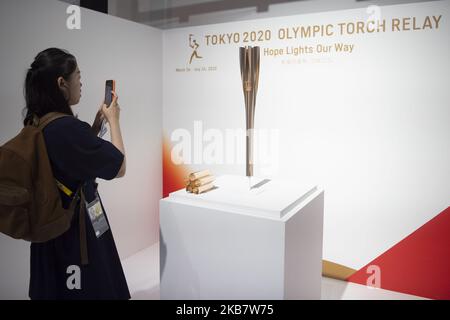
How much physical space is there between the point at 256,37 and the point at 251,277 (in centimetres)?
185

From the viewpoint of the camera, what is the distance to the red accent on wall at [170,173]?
3510 mm

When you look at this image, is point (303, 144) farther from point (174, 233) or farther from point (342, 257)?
point (174, 233)

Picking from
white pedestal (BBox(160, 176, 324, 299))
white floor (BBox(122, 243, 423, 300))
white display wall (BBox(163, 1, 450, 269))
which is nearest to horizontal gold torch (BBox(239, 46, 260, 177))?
white pedestal (BBox(160, 176, 324, 299))

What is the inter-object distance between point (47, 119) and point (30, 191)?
269 millimetres

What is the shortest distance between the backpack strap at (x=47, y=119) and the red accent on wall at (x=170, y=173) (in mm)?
1939

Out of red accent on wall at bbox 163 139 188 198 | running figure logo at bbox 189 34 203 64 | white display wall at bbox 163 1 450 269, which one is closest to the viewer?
white display wall at bbox 163 1 450 269

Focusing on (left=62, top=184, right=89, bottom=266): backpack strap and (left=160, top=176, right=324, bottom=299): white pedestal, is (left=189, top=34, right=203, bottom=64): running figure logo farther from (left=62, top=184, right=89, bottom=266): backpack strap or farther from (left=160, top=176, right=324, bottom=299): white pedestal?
(left=62, top=184, right=89, bottom=266): backpack strap

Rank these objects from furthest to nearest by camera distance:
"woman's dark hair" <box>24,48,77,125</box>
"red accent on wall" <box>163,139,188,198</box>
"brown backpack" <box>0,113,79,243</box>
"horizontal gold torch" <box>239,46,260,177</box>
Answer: "red accent on wall" <box>163,139,188,198</box>
"horizontal gold torch" <box>239,46,260,177</box>
"woman's dark hair" <box>24,48,77,125</box>
"brown backpack" <box>0,113,79,243</box>

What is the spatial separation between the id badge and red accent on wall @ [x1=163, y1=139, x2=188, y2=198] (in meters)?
1.74

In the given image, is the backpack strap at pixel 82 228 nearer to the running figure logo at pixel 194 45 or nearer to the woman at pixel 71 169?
the woman at pixel 71 169

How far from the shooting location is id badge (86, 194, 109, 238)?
1.69 m

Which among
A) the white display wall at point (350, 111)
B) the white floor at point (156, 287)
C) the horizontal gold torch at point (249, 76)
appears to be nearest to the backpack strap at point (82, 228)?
the horizontal gold torch at point (249, 76)

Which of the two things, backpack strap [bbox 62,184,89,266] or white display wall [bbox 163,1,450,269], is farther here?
white display wall [bbox 163,1,450,269]

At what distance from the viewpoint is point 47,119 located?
61.3 inches
